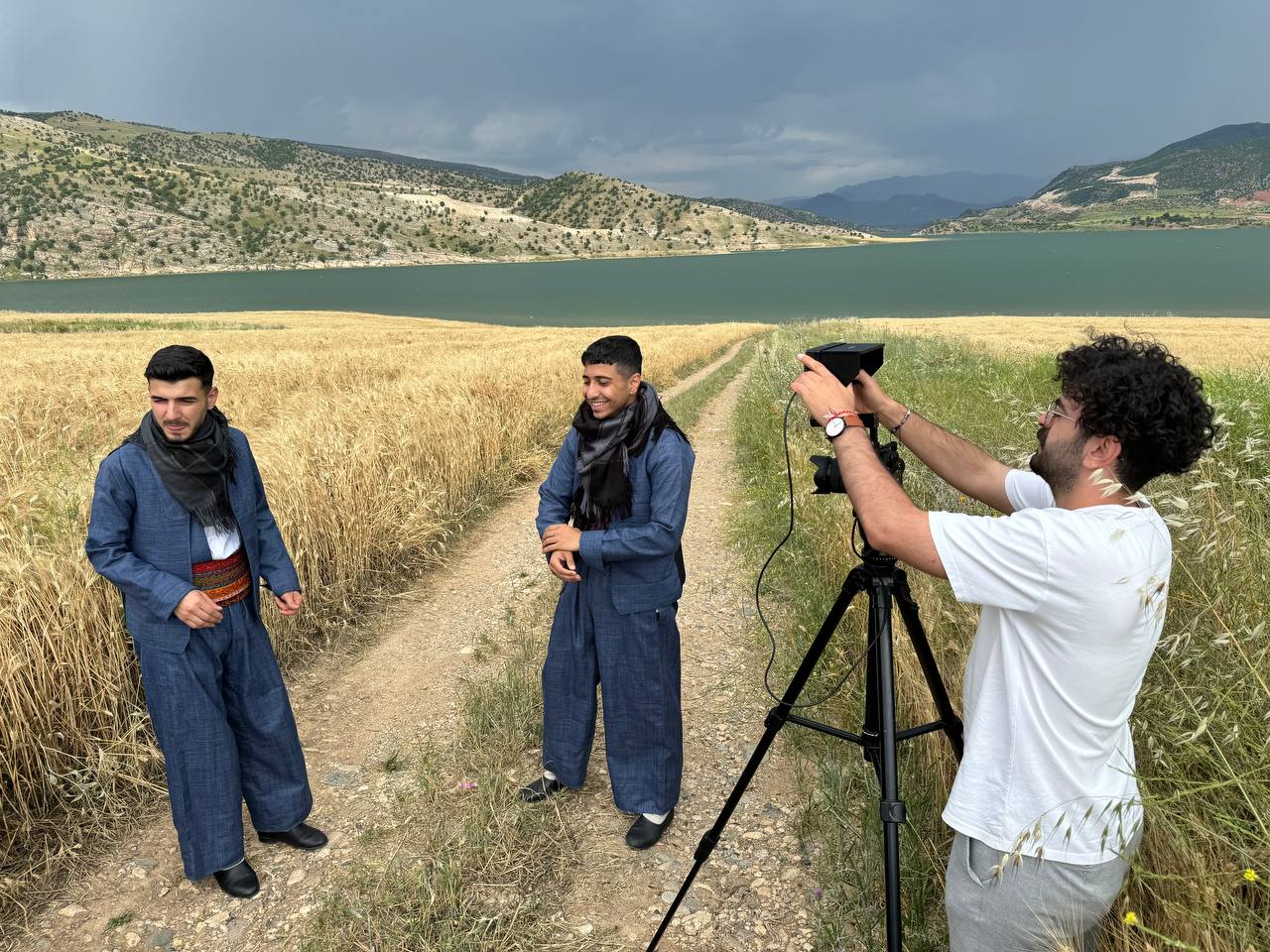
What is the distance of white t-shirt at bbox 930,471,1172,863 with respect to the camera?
1.51 metres

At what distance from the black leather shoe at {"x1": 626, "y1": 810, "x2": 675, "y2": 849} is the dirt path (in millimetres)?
44

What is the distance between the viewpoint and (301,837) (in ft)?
10.2

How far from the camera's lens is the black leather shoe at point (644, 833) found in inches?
119

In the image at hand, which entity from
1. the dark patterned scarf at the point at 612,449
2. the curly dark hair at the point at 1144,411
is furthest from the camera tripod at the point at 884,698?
the dark patterned scarf at the point at 612,449

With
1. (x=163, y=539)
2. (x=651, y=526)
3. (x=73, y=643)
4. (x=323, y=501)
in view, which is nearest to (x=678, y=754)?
(x=651, y=526)

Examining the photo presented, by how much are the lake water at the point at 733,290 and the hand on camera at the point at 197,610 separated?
166ft

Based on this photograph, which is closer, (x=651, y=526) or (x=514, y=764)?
(x=651, y=526)

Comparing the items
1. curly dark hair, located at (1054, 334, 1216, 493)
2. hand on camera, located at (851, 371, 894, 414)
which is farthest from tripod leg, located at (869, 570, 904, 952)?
curly dark hair, located at (1054, 334, 1216, 493)

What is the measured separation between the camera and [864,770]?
10.4 ft

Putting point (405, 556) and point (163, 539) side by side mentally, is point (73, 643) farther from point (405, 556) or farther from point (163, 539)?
point (405, 556)

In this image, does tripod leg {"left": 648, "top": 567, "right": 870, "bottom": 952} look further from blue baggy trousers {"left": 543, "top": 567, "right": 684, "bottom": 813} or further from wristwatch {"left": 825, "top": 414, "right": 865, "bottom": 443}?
blue baggy trousers {"left": 543, "top": 567, "right": 684, "bottom": 813}

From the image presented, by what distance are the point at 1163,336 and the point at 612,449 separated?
31.8 metres

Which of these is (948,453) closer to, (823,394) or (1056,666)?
(823,394)

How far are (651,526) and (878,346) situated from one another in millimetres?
1104
